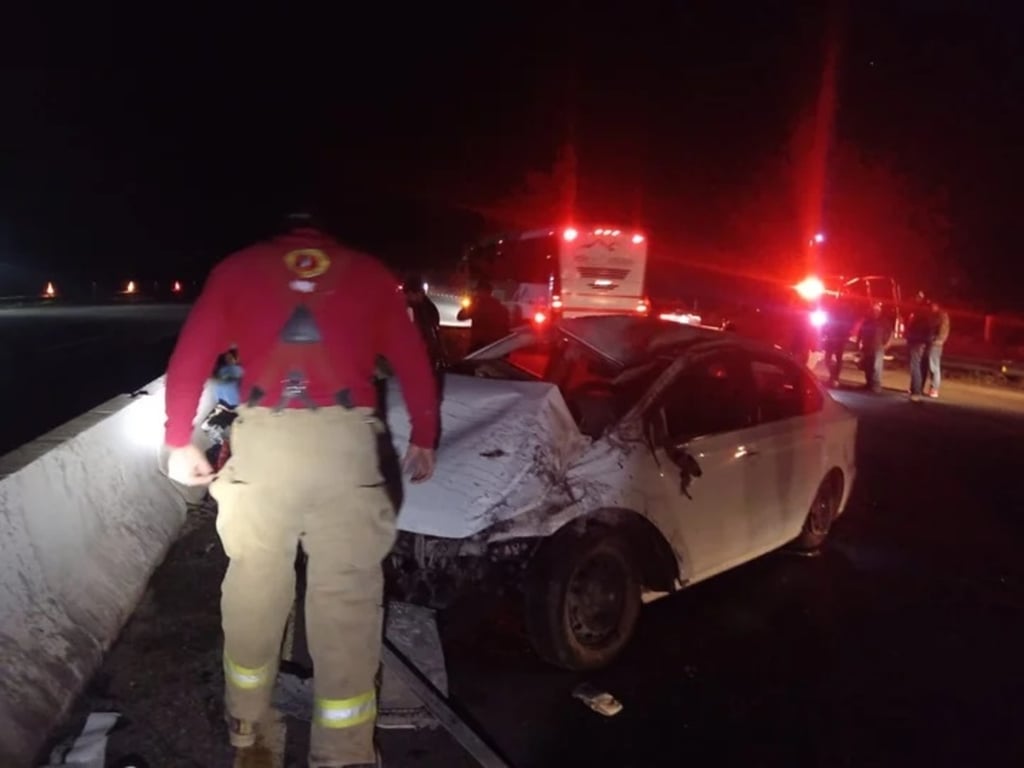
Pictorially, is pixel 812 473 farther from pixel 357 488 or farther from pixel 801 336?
pixel 801 336

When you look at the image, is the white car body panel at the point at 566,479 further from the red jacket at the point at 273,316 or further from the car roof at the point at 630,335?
the red jacket at the point at 273,316

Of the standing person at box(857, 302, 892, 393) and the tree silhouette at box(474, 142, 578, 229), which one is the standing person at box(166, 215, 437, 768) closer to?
the standing person at box(857, 302, 892, 393)

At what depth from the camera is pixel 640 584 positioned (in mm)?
5453

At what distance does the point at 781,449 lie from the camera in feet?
21.4

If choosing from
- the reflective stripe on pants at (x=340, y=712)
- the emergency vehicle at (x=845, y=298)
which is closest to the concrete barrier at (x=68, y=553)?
the reflective stripe on pants at (x=340, y=712)

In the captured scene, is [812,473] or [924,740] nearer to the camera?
[924,740]

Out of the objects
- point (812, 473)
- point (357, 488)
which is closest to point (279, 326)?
point (357, 488)

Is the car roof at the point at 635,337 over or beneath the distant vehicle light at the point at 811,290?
over

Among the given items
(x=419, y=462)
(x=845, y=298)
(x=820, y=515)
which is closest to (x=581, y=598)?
(x=419, y=462)

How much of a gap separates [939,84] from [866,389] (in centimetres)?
2146

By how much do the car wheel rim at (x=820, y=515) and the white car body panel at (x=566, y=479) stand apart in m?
Answer: 0.79

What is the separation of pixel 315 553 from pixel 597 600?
6.04 feet

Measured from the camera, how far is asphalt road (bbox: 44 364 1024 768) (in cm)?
438

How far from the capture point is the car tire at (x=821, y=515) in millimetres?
7238
